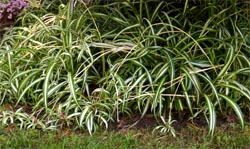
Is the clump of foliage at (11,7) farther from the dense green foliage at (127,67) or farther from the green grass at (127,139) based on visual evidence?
the green grass at (127,139)

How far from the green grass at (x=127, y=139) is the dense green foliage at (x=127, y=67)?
100 mm

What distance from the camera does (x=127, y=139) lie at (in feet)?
11.5

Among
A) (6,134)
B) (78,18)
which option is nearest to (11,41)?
(78,18)

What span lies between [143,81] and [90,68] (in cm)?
63

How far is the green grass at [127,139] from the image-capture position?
11.3 feet

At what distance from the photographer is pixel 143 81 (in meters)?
3.83

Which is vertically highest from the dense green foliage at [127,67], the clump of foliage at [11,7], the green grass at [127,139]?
the clump of foliage at [11,7]

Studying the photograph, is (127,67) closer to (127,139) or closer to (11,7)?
(127,139)

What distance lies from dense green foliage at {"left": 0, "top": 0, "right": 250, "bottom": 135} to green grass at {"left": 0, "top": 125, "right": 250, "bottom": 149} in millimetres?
100

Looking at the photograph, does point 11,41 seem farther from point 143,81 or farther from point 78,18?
point 143,81

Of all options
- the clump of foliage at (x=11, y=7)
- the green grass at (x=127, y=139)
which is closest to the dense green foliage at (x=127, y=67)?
the green grass at (x=127, y=139)

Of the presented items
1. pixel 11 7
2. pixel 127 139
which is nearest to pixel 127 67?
pixel 127 139

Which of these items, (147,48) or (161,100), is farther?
(147,48)

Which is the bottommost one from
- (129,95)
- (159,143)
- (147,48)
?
(159,143)
